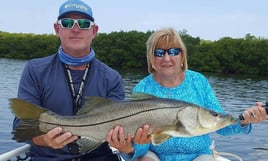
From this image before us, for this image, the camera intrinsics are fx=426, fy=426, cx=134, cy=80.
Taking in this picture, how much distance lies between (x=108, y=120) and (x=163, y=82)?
1.37 m

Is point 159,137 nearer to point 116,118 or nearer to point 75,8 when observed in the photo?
point 116,118

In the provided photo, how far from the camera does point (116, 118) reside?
3961 mm

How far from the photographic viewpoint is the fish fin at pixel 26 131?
3.78 m

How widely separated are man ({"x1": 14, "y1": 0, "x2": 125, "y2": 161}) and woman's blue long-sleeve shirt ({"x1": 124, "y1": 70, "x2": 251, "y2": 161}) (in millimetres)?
605

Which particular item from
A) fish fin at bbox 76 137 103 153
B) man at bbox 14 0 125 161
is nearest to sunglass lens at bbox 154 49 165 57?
man at bbox 14 0 125 161

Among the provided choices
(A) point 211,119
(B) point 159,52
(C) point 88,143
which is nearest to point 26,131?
(C) point 88,143

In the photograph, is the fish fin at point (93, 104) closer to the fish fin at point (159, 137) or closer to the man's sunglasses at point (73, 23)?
the fish fin at point (159, 137)

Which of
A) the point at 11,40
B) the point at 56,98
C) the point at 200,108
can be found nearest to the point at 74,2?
the point at 56,98

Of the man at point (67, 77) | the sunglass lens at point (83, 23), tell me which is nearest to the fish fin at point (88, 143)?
the man at point (67, 77)

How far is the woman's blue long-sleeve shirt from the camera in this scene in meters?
4.85

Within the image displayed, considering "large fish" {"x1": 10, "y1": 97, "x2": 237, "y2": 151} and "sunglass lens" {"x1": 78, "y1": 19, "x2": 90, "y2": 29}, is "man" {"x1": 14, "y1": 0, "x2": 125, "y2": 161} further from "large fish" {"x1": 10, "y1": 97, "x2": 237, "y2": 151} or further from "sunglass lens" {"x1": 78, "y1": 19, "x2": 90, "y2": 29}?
"large fish" {"x1": 10, "y1": 97, "x2": 237, "y2": 151}

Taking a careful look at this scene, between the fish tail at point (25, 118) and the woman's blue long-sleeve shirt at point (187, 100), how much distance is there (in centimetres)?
128

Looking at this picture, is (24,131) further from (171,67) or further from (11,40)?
(11,40)

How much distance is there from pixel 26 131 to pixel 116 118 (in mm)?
818
